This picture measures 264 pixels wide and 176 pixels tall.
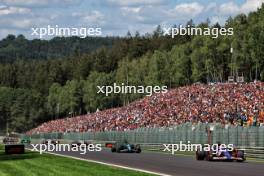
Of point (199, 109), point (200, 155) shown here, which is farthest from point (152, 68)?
point (200, 155)

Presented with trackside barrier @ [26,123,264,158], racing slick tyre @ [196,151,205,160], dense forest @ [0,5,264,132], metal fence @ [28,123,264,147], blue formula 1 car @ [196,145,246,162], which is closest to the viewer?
blue formula 1 car @ [196,145,246,162]

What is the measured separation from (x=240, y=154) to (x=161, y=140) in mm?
20712

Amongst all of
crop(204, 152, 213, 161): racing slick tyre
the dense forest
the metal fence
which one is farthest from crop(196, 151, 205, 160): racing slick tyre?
the dense forest

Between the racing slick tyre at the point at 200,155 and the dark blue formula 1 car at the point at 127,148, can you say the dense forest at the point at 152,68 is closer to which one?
the dark blue formula 1 car at the point at 127,148

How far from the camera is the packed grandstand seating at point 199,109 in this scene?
1850 inches

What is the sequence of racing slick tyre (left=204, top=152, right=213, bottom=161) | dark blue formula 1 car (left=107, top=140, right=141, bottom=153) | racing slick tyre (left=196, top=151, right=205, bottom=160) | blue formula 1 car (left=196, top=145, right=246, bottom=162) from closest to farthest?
blue formula 1 car (left=196, top=145, right=246, bottom=162) < racing slick tyre (left=204, top=152, right=213, bottom=161) < racing slick tyre (left=196, top=151, right=205, bottom=160) < dark blue formula 1 car (left=107, top=140, right=141, bottom=153)

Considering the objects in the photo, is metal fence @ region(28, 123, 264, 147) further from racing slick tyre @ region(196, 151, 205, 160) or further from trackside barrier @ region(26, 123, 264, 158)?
racing slick tyre @ region(196, 151, 205, 160)

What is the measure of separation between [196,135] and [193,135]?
53cm

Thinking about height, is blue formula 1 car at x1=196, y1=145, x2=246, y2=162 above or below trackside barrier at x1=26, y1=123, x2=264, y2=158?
below

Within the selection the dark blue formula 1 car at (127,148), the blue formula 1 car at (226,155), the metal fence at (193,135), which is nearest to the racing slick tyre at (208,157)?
the blue formula 1 car at (226,155)

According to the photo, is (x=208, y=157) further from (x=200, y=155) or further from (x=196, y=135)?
(x=196, y=135)

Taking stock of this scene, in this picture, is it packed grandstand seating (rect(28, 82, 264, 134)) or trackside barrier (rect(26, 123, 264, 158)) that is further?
packed grandstand seating (rect(28, 82, 264, 134))

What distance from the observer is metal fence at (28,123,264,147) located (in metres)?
37.9

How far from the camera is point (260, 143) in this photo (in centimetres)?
3722
